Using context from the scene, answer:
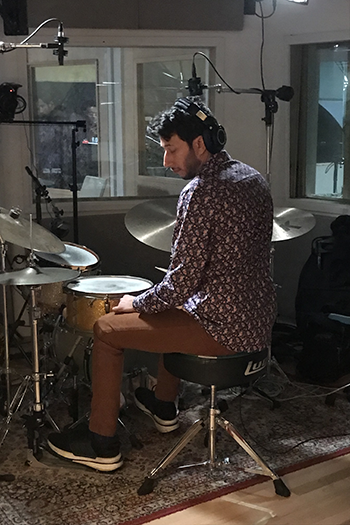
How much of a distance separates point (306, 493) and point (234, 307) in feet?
2.48

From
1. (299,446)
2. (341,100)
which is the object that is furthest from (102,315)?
(341,100)

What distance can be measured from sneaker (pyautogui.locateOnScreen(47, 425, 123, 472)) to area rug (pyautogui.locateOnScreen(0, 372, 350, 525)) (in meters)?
0.04

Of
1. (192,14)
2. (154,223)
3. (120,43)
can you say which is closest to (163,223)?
(154,223)

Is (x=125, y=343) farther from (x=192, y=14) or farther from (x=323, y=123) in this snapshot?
(x=323, y=123)

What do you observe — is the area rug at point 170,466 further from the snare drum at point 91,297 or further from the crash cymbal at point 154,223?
the crash cymbal at point 154,223

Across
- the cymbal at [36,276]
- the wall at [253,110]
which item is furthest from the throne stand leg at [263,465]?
the wall at [253,110]

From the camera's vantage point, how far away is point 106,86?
13.5 ft

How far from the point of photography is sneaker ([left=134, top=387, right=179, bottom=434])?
2.91 metres

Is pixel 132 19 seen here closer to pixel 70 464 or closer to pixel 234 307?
pixel 234 307

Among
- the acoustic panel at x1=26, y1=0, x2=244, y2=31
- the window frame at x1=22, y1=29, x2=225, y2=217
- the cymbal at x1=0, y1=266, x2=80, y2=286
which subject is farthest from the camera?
the window frame at x1=22, y1=29, x2=225, y2=217

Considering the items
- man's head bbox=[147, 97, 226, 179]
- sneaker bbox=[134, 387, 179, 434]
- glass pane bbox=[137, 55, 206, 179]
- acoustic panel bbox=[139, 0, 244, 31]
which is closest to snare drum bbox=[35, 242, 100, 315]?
sneaker bbox=[134, 387, 179, 434]

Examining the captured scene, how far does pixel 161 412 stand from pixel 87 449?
1.42 ft

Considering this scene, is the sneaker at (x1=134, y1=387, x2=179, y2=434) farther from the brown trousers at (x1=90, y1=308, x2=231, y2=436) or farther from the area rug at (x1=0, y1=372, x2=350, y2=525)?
the brown trousers at (x1=90, y1=308, x2=231, y2=436)

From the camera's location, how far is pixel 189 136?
92.3 inches
